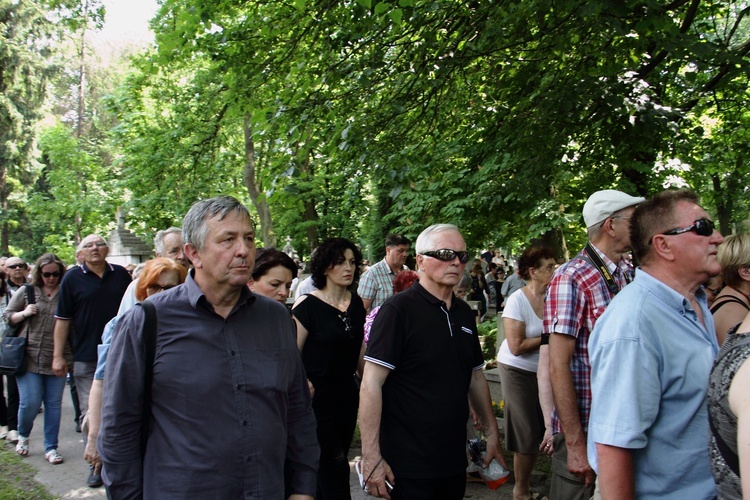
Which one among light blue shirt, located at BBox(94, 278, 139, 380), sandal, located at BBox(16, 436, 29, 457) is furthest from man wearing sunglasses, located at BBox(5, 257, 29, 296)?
light blue shirt, located at BBox(94, 278, 139, 380)

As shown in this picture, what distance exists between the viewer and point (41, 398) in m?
7.23

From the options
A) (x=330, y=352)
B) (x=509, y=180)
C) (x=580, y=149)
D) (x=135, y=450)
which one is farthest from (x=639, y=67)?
(x=135, y=450)

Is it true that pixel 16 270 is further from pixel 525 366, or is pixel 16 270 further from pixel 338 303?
pixel 525 366

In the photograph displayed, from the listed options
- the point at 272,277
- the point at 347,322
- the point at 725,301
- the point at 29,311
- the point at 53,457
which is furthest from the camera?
the point at 29,311

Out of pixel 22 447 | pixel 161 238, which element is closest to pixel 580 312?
pixel 161 238

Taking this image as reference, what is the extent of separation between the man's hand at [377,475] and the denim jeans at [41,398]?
4991 mm

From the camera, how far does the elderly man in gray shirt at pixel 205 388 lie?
2.41 meters

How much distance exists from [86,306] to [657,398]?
18.6ft

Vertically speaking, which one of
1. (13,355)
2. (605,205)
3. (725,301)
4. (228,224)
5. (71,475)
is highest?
(605,205)

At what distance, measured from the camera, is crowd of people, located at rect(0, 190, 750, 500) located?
228 cm

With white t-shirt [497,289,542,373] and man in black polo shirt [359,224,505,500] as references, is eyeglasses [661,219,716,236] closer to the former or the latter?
man in black polo shirt [359,224,505,500]

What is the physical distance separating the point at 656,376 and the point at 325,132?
18.7 ft

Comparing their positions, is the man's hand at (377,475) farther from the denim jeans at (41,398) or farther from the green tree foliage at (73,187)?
the green tree foliage at (73,187)

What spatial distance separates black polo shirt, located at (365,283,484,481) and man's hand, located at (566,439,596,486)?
558 mm
